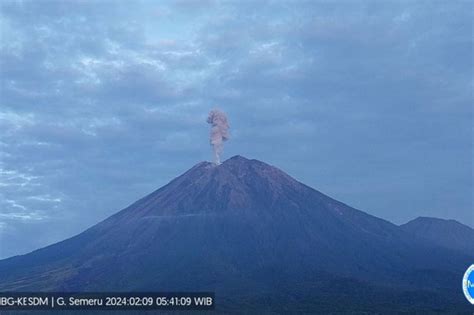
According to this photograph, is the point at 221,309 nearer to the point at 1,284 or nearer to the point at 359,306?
the point at 359,306

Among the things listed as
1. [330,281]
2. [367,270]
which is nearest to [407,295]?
[330,281]

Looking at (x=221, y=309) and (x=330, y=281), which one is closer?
(x=221, y=309)

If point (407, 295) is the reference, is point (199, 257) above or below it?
above

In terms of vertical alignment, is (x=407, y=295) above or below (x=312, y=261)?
below

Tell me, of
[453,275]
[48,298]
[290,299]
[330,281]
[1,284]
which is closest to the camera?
[48,298]

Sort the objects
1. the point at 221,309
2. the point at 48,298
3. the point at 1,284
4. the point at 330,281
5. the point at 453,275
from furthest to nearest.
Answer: the point at 453,275, the point at 1,284, the point at 330,281, the point at 221,309, the point at 48,298

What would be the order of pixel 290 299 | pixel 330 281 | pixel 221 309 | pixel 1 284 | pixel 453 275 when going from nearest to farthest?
pixel 221 309 → pixel 290 299 → pixel 330 281 → pixel 1 284 → pixel 453 275

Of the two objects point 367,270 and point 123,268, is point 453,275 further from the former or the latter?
point 123,268

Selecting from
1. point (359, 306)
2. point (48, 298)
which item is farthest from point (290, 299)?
point (48, 298)

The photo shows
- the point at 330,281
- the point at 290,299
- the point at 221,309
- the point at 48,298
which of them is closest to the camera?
the point at 48,298
